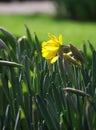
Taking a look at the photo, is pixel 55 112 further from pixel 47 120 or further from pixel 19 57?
pixel 19 57

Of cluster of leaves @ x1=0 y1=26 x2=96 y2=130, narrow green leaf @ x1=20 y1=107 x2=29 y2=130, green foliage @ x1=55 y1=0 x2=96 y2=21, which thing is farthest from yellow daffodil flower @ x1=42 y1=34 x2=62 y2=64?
green foliage @ x1=55 y1=0 x2=96 y2=21

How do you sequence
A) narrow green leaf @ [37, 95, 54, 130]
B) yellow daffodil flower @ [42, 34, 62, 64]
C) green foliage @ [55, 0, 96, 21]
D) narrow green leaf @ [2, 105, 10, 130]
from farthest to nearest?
green foliage @ [55, 0, 96, 21], yellow daffodil flower @ [42, 34, 62, 64], narrow green leaf @ [2, 105, 10, 130], narrow green leaf @ [37, 95, 54, 130]

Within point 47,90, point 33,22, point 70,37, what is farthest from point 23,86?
point 33,22

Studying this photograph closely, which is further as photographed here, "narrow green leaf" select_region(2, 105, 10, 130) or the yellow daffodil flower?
the yellow daffodil flower

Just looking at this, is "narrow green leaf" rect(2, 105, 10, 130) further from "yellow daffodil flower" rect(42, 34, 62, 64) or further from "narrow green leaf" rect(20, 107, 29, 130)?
"yellow daffodil flower" rect(42, 34, 62, 64)

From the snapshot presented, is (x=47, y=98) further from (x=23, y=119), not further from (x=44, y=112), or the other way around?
(x=23, y=119)

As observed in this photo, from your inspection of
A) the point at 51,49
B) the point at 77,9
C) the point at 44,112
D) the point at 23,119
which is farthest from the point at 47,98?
the point at 77,9

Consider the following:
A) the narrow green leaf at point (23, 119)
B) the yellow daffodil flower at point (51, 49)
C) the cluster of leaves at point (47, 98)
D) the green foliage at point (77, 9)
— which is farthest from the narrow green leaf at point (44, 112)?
the green foliage at point (77, 9)
